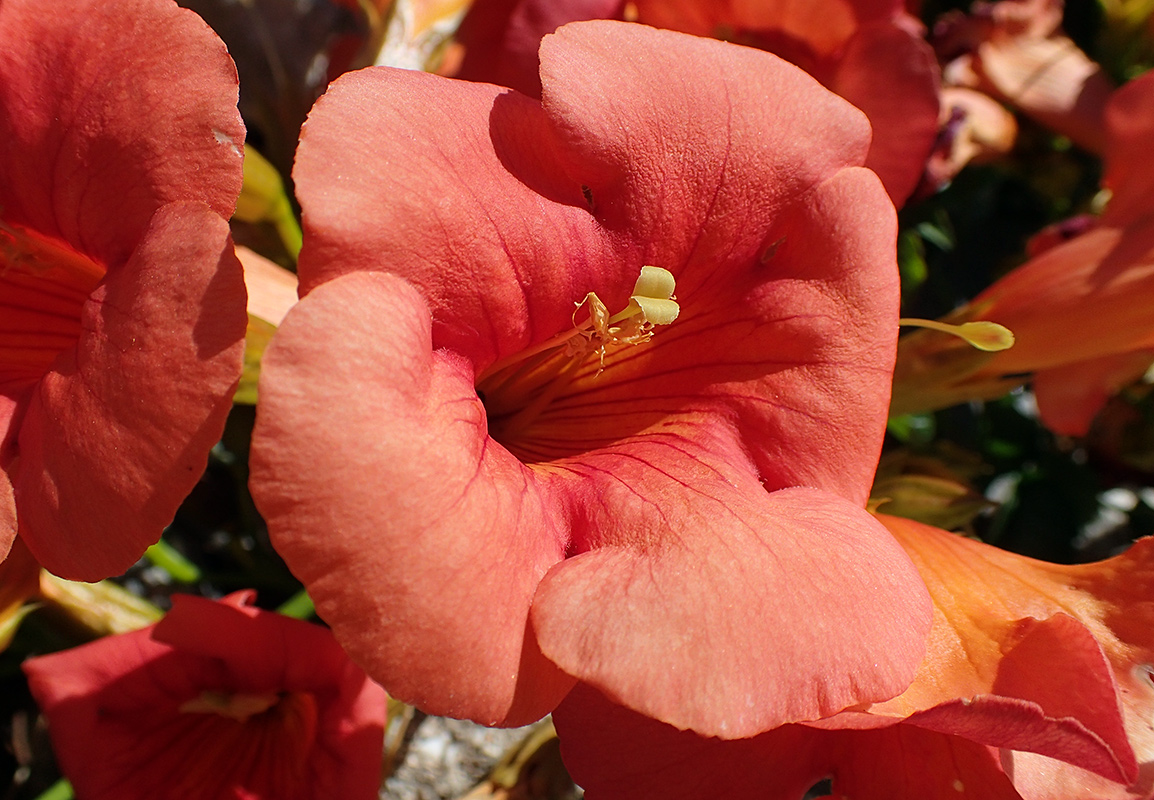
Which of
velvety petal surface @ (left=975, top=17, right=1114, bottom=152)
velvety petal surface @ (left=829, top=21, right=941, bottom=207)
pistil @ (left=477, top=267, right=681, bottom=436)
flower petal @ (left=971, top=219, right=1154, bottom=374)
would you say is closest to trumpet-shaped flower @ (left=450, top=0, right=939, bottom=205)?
velvety petal surface @ (left=829, top=21, right=941, bottom=207)

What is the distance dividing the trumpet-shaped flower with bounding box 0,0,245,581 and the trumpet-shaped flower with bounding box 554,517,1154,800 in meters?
0.48

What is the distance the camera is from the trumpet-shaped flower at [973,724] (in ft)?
2.71

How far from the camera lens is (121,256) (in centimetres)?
81

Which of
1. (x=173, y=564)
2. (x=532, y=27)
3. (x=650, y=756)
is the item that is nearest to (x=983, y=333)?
(x=650, y=756)

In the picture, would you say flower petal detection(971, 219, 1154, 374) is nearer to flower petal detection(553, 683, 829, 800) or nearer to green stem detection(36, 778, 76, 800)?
flower petal detection(553, 683, 829, 800)

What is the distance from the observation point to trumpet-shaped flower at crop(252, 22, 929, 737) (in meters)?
0.68

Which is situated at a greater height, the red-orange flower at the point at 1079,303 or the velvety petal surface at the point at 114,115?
the velvety petal surface at the point at 114,115

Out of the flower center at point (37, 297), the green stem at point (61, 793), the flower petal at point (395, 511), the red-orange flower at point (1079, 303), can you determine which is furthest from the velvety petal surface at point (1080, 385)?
the green stem at point (61, 793)

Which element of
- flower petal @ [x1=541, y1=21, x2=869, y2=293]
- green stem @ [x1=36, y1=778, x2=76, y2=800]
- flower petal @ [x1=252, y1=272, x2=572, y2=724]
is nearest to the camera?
flower petal @ [x1=252, y1=272, x2=572, y2=724]

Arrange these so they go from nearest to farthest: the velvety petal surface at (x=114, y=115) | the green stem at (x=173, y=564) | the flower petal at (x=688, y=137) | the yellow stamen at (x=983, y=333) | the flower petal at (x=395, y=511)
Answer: the flower petal at (x=395, y=511) → the velvety petal surface at (x=114, y=115) → the flower petal at (x=688, y=137) → the yellow stamen at (x=983, y=333) → the green stem at (x=173, y=564)

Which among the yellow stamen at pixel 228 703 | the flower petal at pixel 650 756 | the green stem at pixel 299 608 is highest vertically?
the flower petal at pixel 650 756

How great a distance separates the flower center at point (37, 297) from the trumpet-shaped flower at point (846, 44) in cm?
66

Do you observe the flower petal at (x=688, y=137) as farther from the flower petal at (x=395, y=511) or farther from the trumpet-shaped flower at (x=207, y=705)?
the trumpet-shaped flower at (x=207, y=705)

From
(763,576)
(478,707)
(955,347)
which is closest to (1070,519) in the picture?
(955,347)
